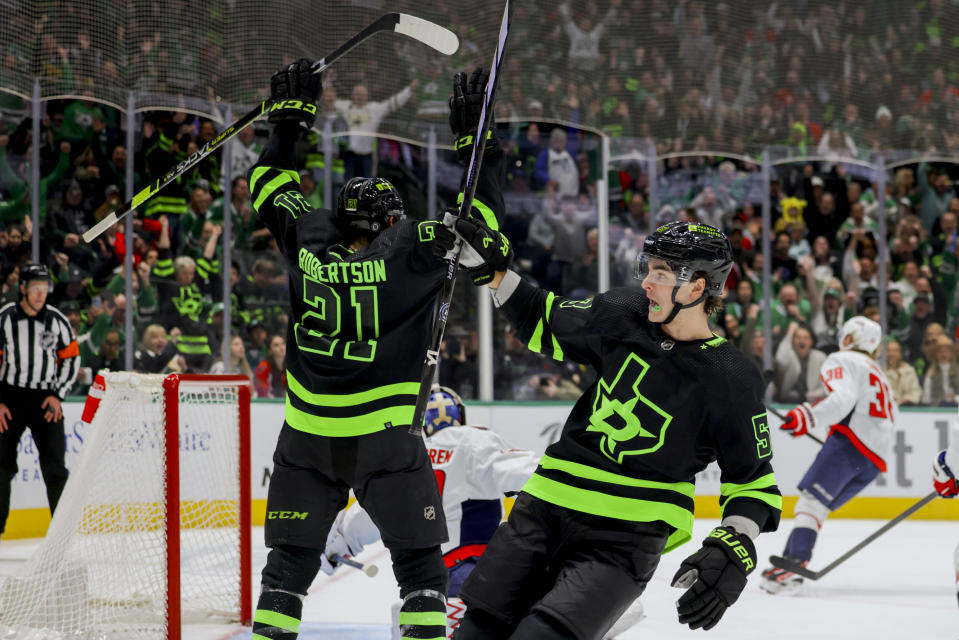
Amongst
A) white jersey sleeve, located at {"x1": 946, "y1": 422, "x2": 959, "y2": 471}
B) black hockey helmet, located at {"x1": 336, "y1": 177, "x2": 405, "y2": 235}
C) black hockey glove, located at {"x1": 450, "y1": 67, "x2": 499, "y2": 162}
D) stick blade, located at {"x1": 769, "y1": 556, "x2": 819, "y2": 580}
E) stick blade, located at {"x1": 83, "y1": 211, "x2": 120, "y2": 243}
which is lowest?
stick blade, located at {"x1": 769, "y1": 556, "x2": 819, "y2": 580}

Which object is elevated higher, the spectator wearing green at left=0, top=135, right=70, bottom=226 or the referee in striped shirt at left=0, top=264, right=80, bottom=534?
the spectator wearing green at left=0, top=135, right=70, bottom=226

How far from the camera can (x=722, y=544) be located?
1.86 meters

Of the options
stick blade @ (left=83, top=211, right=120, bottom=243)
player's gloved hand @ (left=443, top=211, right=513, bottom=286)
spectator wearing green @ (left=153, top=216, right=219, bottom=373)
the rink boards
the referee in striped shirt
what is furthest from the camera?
spectator wearing green @ (left=153, top=216, right=219, bottom=373)

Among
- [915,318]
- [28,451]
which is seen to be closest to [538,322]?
[28,451]

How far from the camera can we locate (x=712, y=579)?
6.01 ft

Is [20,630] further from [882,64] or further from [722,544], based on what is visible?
[882,64]

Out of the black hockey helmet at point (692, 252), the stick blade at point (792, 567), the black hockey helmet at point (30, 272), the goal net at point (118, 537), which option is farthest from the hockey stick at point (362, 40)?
the stick blade at point (792, 567)

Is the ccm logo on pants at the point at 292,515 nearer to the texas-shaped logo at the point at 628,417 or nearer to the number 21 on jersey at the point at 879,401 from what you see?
the texas-shaped logo at the point at 628,417

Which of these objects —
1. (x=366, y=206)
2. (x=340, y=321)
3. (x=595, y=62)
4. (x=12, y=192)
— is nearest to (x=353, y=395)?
(x=340, y=321)

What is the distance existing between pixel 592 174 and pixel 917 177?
2848 mm

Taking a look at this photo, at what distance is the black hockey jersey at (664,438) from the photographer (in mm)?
1945

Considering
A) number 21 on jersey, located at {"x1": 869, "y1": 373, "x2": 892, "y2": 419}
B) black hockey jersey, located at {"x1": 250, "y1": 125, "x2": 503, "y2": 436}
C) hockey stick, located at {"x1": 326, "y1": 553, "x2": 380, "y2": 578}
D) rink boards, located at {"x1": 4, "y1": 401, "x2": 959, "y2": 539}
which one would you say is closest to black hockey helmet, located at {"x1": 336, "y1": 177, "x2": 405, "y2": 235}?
black hockey jersey, located at {"x1": 250, "y1": 125, "x2": 503, "y2": 436}

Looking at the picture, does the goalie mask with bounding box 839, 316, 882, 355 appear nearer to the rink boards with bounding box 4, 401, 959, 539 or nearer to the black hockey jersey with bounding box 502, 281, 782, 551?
the rink boards with bounding box 4, 401, 959, 539

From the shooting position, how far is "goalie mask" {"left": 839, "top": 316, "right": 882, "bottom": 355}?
512 centimetres
